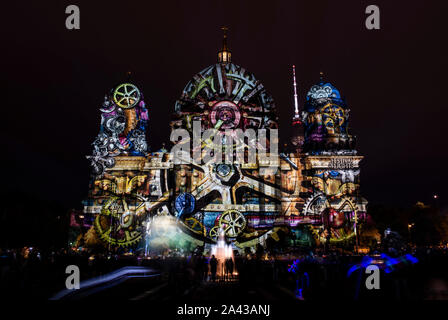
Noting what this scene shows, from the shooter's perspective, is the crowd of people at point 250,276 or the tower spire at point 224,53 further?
the tower spire at point 224,53

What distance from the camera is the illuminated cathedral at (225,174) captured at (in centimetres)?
5141

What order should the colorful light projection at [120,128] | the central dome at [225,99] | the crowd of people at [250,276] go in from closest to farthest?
the crowd of people at [250,276], the colorful light projection at [120,128], the central dome at [225,99]

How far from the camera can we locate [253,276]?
68.9 ft

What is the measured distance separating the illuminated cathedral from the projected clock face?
7.0 inches

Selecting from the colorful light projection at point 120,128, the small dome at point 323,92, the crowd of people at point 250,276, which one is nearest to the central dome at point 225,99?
the colorful light projection at point 120,128

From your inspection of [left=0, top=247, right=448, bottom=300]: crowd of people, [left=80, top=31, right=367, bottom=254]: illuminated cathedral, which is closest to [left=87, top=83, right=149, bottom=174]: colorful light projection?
[left=80, top=31, right=367, bottom=254]: illuminated cathedral

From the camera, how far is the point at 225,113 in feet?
208

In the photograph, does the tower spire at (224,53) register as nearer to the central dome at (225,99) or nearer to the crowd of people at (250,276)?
the central dome at (225,99)

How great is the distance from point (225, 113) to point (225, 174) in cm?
1240

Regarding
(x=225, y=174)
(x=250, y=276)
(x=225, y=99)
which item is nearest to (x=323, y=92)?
(x=225, y=99)

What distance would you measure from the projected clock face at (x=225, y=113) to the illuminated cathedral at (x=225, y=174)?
18cm

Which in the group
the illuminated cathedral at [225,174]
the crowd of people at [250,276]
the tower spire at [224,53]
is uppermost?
the tower spire at [224,53]
